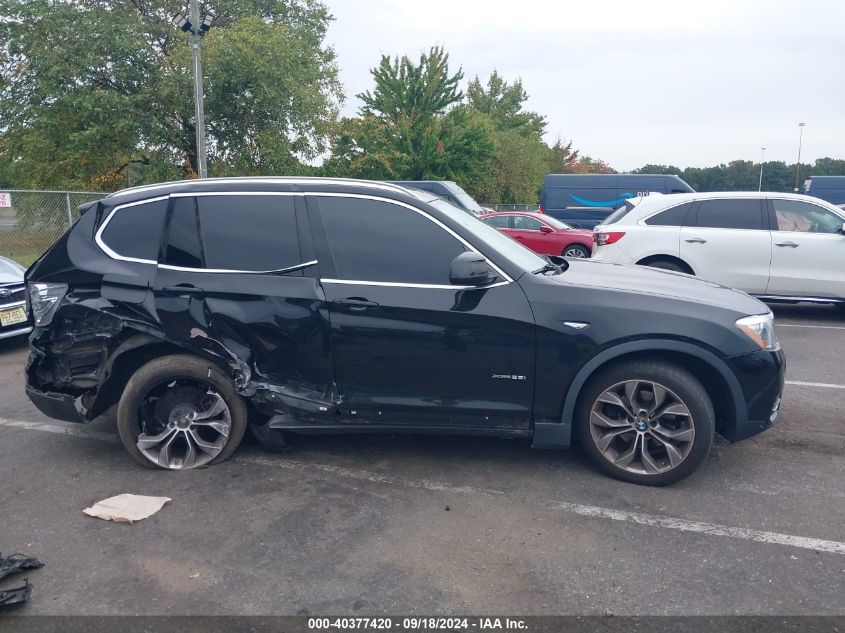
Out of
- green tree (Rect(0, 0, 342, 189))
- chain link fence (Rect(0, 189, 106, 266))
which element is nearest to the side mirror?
chain link fence (Rect(0, 189, 106, 266))

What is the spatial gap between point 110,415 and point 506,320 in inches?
→ 135

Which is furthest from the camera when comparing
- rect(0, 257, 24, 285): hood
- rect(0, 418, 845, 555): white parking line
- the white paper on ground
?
rect(0, 257, 24, 285): hood

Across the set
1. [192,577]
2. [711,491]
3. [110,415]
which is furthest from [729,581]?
[110,415]

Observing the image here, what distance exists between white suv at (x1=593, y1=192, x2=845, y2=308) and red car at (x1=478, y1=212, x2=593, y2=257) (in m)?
7.97

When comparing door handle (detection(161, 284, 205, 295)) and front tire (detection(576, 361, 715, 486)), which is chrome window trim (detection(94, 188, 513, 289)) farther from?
front tire (detection(576, 361, 715, 486))

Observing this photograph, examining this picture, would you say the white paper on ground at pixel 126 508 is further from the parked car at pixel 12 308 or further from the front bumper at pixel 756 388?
the parked car at pixel 12 308

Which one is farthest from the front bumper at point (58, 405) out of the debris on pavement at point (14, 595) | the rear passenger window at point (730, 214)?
the rear passenger window at point (730, 214)

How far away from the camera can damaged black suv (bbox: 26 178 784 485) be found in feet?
13.4

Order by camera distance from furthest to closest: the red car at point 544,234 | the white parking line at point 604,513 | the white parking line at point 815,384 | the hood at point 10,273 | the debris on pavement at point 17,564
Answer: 1. the red car at point 544,234
2. the hood at point 10,273
3. the white parking line at point 815,384
4. the white parking line at point 604,513
5. the debris on pavement at point 17,564

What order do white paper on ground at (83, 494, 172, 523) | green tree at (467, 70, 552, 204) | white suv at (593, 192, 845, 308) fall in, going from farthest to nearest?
green tree at (467, 70, 552, 204) < white suv at (593, 192, 845, 308) < white paper on ground at (83, 494, 172, 523)

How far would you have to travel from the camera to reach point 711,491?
408cm

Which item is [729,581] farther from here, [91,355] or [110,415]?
[110,415]

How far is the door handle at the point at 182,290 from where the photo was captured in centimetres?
431

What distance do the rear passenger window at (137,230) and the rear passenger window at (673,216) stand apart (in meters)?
7.14
